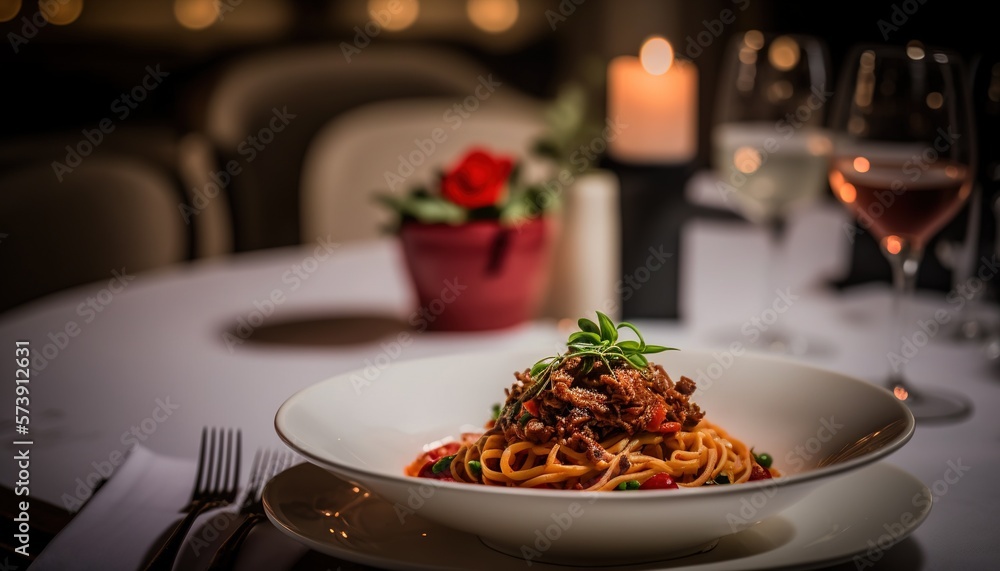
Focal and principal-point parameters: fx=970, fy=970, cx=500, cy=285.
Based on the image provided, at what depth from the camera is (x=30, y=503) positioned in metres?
0.85

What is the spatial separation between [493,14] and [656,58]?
425 centimetres

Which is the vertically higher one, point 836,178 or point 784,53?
point 784,53

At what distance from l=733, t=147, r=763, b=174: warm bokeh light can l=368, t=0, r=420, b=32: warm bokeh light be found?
398 centimetres

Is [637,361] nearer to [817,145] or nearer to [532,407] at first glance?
[532,407]

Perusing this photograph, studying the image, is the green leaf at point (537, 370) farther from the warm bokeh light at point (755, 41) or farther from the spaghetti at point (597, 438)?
the warm bokeh light at point (755, 41)

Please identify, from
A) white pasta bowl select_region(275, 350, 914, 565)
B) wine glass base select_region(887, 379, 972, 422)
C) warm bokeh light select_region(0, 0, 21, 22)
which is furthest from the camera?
warm bokeh light select_region(0, 0, 21, 22)

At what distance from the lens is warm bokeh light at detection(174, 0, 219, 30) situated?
4.75 m

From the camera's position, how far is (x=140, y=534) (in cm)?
78

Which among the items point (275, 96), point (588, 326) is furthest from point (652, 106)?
point (275, 96)

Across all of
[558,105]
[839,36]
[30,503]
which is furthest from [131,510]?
[839,36]

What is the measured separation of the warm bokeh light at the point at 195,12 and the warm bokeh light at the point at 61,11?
1.47ft

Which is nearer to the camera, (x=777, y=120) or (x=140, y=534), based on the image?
(x=140, y=534)

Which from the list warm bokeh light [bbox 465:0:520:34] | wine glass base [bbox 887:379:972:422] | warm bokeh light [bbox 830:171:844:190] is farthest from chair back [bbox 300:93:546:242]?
warm bokeh light [bbox 465:0:520:34]

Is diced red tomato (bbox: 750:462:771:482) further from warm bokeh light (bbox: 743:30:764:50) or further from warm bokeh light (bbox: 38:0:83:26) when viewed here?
→ warm bokeh light (bbox: 38:0:83:26)
